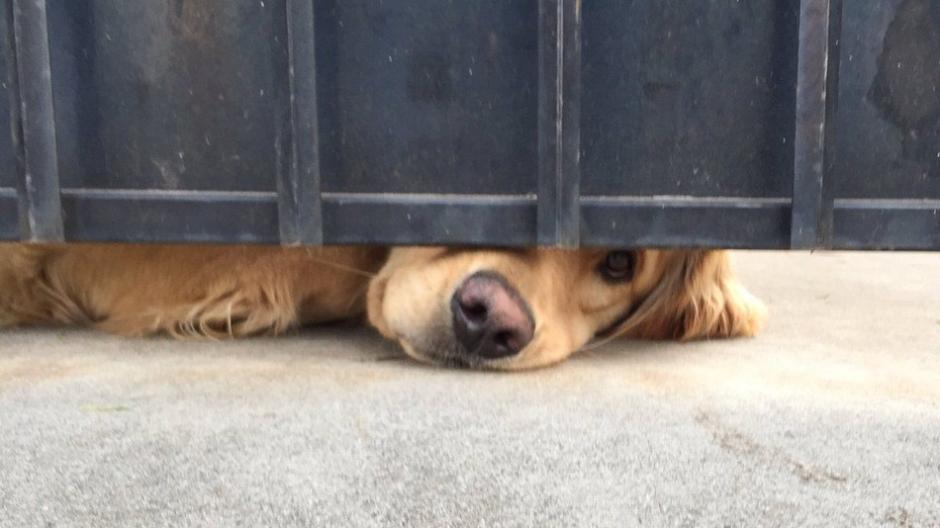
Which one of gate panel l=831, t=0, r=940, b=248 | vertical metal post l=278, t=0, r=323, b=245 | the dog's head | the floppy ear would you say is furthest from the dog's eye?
vertical metal post l=278, t=0, r=323, b=245

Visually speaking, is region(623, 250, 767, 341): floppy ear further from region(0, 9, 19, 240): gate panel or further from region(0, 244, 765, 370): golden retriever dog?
region(0, 9, 19, 240): gate panel

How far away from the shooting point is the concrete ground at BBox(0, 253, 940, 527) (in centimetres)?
96

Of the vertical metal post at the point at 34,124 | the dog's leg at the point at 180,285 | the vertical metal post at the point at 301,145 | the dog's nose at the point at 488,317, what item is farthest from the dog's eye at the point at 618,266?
the vertical metal post at the point at 34,124

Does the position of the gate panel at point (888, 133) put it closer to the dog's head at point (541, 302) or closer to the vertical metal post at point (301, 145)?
the dog's head at point (541, 302)

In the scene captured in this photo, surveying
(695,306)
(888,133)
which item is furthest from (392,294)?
(888,133)

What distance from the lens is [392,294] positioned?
1.68m

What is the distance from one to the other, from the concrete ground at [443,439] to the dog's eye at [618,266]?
0.67ft

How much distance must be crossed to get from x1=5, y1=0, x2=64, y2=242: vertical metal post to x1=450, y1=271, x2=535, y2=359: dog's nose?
0.68 metres

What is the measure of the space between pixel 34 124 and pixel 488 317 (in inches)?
31.9

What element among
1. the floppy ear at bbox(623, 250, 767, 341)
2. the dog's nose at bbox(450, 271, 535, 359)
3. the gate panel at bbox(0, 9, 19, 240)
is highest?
the gate panel at bbox(0, 9, 19, 240)

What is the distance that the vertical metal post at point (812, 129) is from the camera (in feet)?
4.17

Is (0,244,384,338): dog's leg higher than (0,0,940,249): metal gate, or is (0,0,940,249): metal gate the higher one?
(0,0,940,249): metal gate

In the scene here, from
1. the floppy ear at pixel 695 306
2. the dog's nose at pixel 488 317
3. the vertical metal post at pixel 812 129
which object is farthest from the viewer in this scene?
the floppy ear at pixel 695 306

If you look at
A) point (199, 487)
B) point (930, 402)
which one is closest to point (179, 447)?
point (199, 487)
